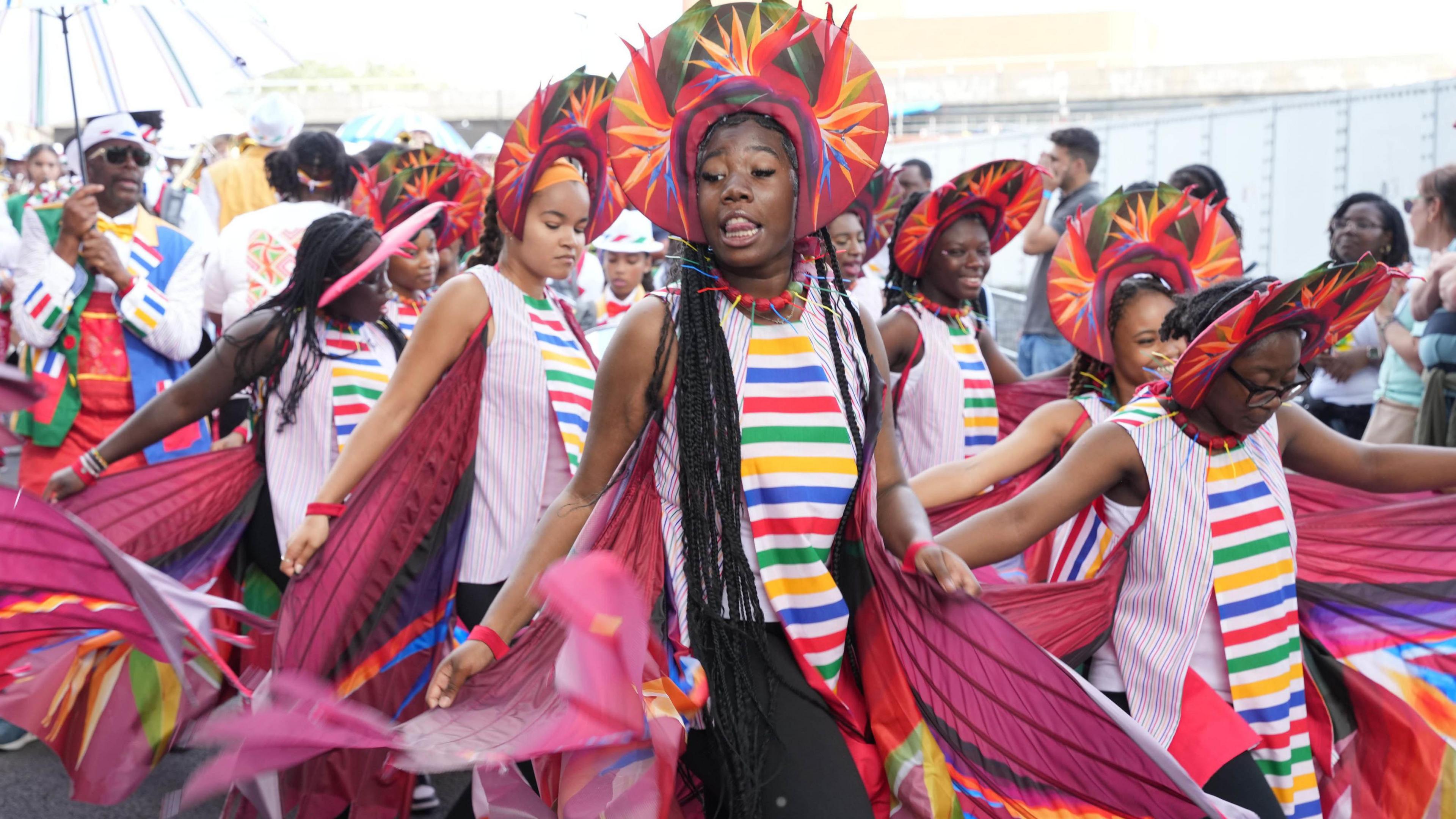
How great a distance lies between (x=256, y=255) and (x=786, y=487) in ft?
16.2

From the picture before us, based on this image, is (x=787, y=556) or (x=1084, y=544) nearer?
(x=787, y=556)

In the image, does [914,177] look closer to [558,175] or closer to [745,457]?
[558,175]

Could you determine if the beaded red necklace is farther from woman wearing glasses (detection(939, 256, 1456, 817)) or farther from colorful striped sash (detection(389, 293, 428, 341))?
woman wearing glasses (detection(939, 256, 1456, 817))

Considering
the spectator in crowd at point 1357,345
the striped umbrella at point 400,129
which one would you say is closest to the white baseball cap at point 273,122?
the striped umbrella at point 400,129

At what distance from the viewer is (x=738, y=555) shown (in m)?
2.79

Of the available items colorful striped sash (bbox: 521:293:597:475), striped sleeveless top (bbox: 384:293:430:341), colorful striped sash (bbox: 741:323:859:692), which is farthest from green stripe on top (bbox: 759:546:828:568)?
striped sleeveless top (bbox: 384:293:430:341)

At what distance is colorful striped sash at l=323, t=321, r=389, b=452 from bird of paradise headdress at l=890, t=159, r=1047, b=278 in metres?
2.25

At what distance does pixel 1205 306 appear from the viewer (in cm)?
364

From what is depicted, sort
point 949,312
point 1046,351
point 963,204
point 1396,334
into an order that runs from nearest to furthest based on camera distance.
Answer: point 949,312
point 963,204
point 1396,334
point 1046,351

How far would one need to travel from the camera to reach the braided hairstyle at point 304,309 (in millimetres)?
4918

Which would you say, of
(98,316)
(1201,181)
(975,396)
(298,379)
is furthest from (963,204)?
(98,316)

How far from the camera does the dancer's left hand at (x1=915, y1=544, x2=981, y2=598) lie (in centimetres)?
282

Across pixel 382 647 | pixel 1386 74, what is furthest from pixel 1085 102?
pixel 382 647

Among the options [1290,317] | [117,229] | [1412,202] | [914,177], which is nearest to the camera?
[1290,317]
